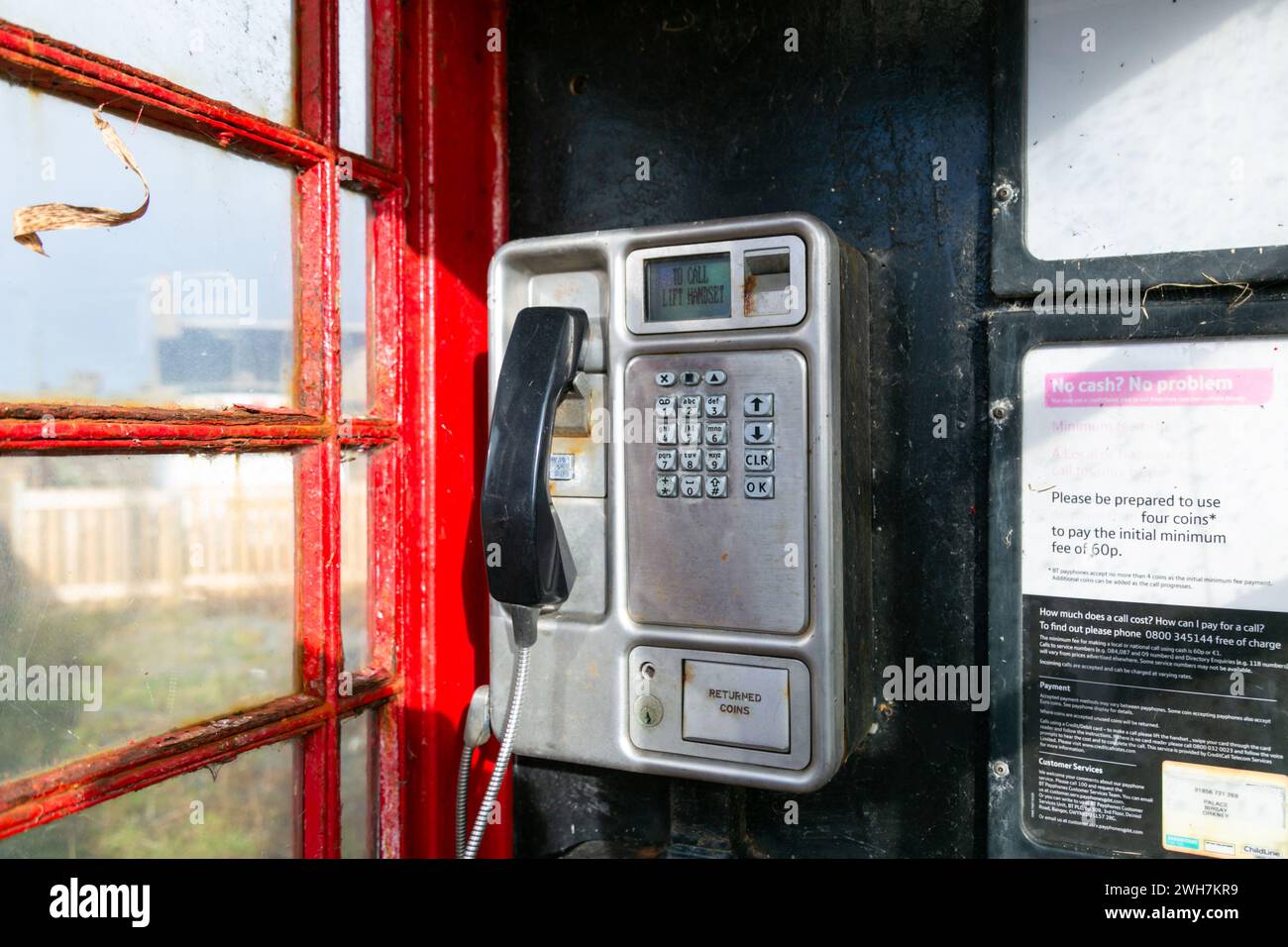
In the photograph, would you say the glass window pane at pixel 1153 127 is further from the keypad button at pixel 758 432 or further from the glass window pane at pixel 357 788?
the glass window pane at pixel 357 788

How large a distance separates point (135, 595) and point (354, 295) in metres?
0.46

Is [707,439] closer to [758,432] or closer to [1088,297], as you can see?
[758,432]

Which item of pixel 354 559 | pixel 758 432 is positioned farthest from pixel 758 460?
pixel 354 559

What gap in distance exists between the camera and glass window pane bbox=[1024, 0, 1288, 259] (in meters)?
1.08

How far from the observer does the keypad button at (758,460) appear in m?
1.10

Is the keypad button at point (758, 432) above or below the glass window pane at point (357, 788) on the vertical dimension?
above

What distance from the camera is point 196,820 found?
992 millimetres

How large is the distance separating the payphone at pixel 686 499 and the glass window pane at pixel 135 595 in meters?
0.28

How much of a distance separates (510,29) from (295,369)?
73 cm

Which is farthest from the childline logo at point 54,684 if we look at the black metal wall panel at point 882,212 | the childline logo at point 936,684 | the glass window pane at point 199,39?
the childline logo at point 936,684

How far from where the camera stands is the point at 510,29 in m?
1.48

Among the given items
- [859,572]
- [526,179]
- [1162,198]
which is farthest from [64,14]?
[1162,198]

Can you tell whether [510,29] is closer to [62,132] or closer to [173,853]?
[62,132]

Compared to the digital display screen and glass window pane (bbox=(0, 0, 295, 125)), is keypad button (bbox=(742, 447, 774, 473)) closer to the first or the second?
the digital display screen
